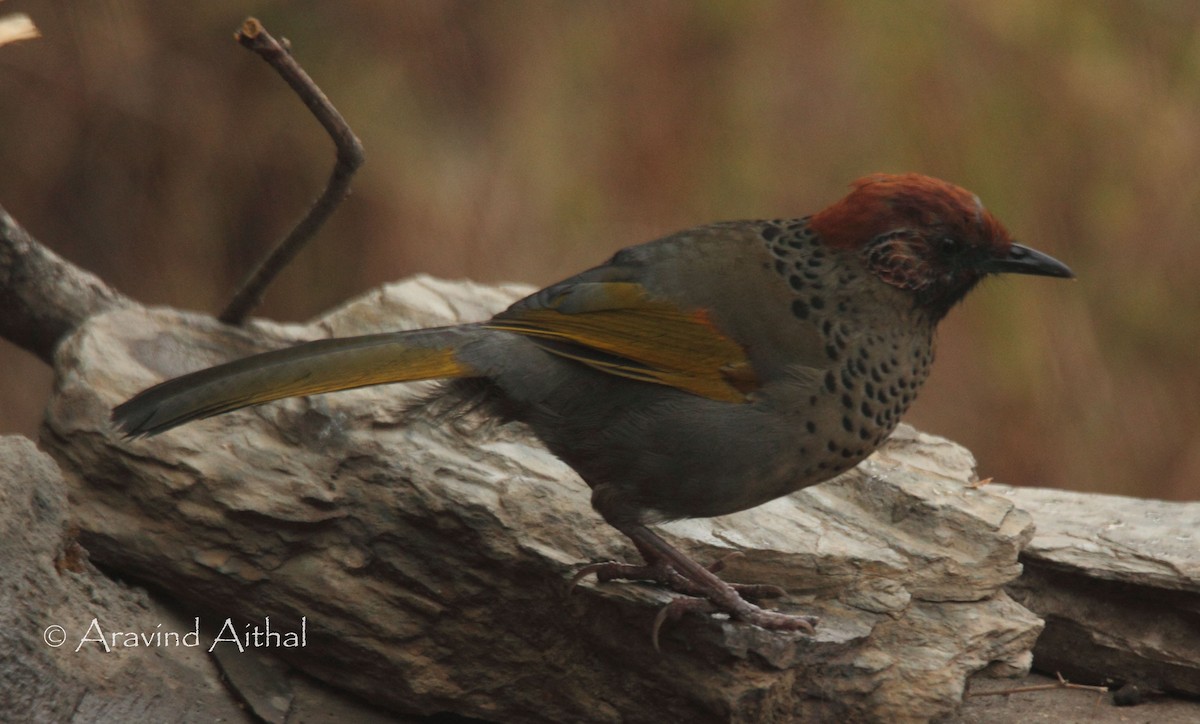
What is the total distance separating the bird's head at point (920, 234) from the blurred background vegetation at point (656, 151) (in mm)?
3358

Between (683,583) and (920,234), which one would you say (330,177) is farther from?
(920,234)

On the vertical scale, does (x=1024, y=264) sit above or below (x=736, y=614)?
above

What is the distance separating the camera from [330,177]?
4.42m

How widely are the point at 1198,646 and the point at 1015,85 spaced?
151 inches

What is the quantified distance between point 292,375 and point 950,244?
66.5 inches

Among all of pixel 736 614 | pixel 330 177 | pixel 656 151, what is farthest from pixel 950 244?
pixel 656 151

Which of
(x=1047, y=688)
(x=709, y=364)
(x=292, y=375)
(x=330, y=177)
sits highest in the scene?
(x=330, y=177)

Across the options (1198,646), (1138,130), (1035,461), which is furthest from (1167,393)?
(1198,646)

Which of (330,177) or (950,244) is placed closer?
(950,244)

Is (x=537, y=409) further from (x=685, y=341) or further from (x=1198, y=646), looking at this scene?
(x=1198, y=646)

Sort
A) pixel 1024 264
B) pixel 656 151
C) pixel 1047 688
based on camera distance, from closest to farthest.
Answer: pixel 1024 264 → pixel 1047 688 → pixel 656 151

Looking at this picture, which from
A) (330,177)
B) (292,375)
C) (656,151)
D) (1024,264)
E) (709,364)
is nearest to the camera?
(292,375)

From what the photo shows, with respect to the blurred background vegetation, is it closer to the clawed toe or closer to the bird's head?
the bird's head

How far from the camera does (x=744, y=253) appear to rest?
11.9 ft
